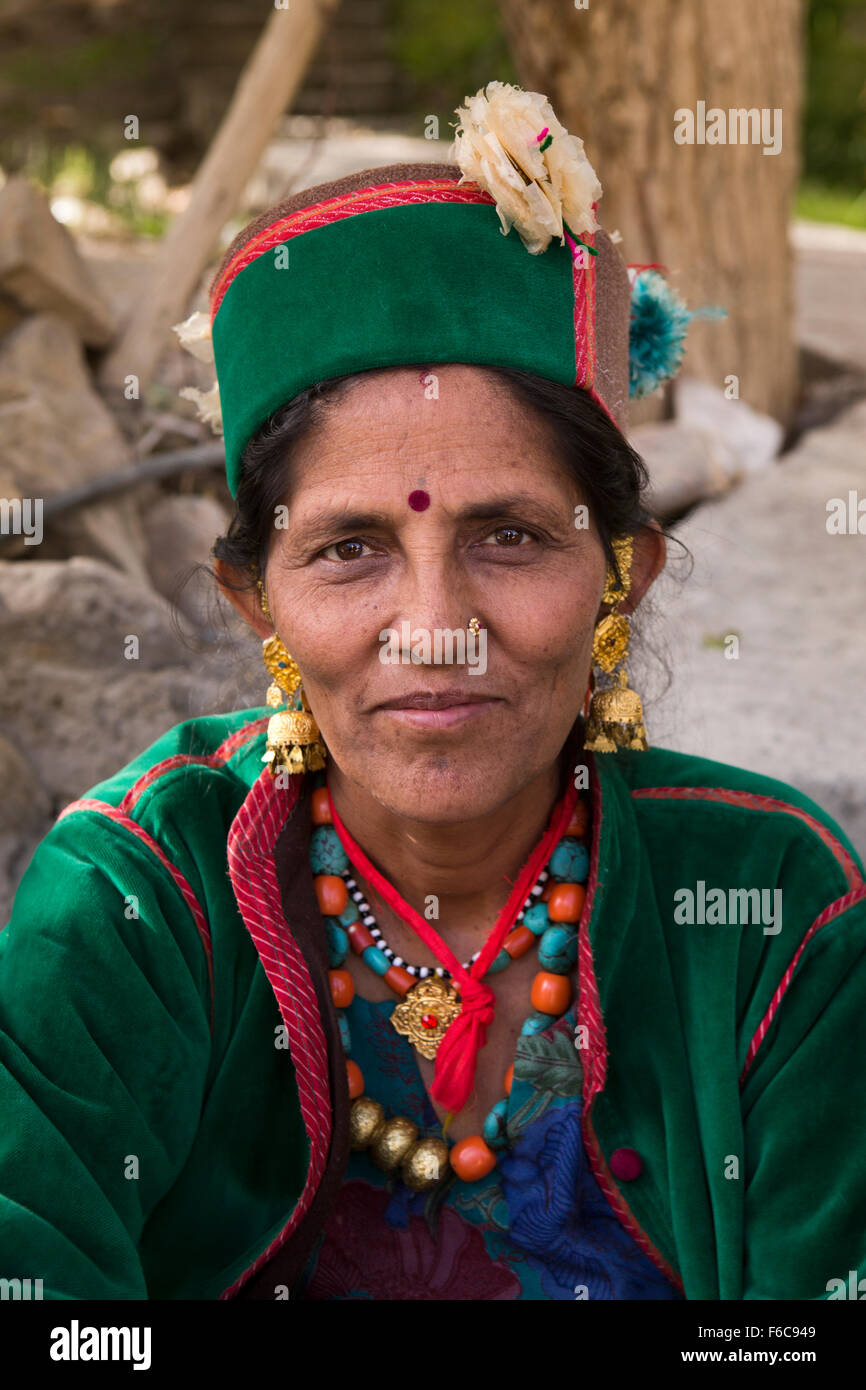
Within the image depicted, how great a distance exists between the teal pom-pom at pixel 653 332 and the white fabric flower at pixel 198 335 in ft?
2.25

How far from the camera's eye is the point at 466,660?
76.4 inches

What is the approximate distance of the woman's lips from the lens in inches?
77.0

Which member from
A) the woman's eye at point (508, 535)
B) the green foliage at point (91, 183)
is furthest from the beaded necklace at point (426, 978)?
the green foliage at point (91, 183)

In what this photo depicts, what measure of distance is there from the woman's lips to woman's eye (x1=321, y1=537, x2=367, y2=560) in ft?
0.72

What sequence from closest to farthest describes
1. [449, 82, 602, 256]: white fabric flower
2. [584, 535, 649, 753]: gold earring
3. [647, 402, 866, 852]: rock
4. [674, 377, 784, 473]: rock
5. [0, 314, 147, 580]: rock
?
[449, 82, 602, 256]: white fabric flower
[584, 535, 649, 753]: gold earring
[647, 402, 866, 852]: rock
[0, 314, 147, 580]: rock
[674, 377, 784, 473]: rock

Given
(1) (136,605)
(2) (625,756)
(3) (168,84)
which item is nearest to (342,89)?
(3) (168,84)

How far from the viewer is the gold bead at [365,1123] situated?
2.23m

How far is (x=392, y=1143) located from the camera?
7.30 ft

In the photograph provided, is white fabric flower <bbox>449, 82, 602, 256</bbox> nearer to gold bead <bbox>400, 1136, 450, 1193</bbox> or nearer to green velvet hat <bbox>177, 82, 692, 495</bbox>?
green velvet hat <bbox>177, 82, 692, 495</bbox>

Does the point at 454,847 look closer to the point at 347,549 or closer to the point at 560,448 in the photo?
the point at 347,549

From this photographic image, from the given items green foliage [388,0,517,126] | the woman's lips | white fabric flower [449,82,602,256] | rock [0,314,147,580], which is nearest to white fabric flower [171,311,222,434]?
white fabric flower [449,82,602,256]

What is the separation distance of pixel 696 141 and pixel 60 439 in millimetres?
2761

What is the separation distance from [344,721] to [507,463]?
42 centimetres

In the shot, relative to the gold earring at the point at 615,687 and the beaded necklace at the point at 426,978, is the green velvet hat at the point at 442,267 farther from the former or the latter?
the beaded necklace at the point at 426,978
